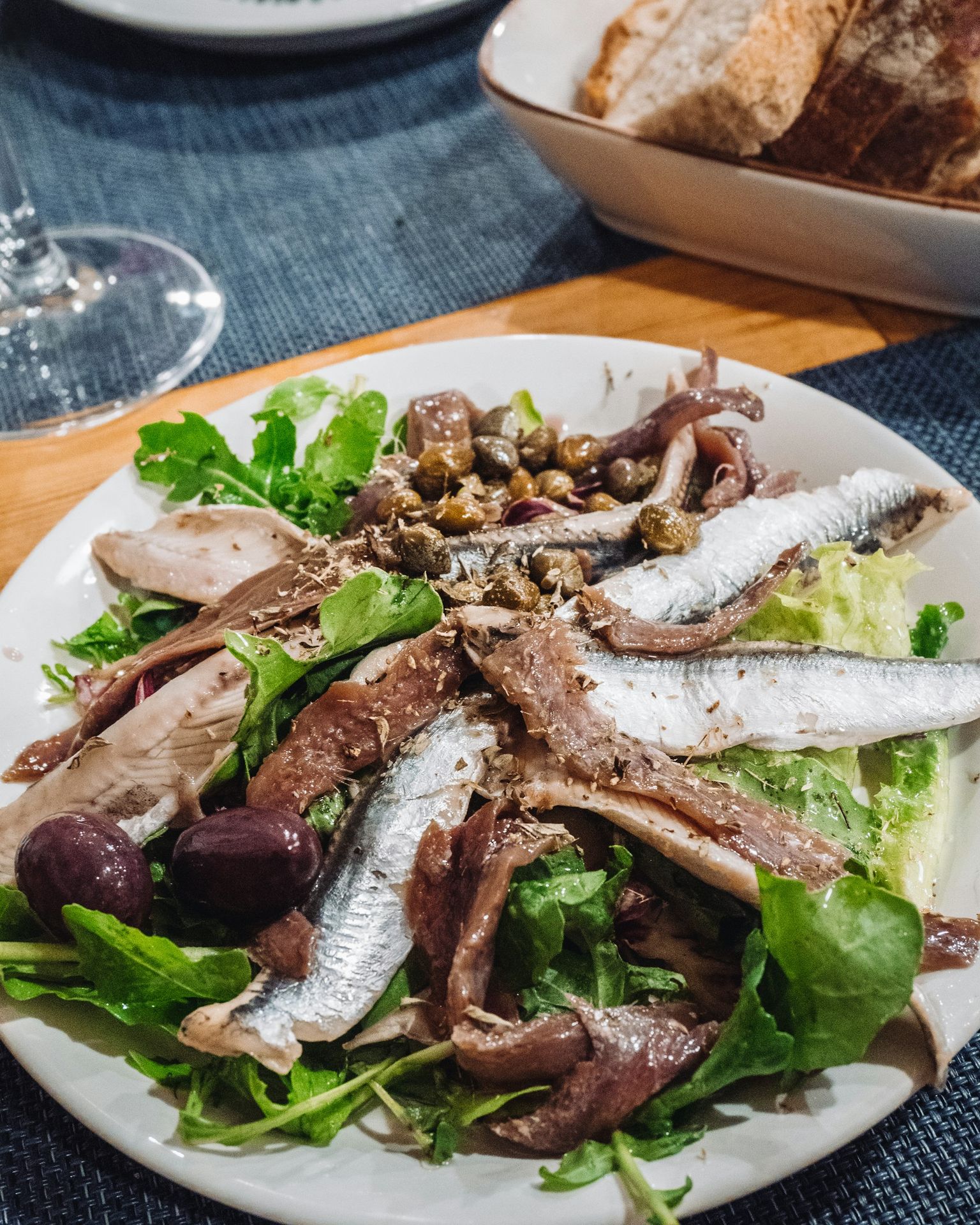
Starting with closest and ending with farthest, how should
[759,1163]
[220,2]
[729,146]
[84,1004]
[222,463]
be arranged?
[759,1163], [84,1004], [222,463], [729,146], [220,2]

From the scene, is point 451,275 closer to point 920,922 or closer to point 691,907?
point 691,907

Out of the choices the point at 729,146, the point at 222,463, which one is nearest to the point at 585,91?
the point at 729,146

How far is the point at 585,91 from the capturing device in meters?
4.16

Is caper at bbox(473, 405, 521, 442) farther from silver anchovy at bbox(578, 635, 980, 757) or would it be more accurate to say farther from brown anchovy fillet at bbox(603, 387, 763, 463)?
silver anchovy at bbox(578, 635, 980, 757)

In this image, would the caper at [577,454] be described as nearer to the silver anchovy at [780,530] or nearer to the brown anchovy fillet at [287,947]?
the silver anchovy at [780,530]

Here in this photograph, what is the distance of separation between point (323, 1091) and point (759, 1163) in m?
0.73

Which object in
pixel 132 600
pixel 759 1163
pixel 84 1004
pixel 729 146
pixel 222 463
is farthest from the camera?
pixel 729 146

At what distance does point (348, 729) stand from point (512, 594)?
1.67 ft

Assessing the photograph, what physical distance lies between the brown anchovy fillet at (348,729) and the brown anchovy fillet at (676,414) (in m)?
1.16

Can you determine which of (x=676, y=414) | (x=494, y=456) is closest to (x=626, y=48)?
(x=676, y=414)

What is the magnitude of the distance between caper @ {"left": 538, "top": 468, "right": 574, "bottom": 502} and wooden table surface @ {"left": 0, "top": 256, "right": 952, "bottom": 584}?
1.09 meters

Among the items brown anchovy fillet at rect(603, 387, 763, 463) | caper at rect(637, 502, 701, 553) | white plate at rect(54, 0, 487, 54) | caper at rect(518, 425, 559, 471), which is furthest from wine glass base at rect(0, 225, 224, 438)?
caper at rect(637, 502, 701, 553)

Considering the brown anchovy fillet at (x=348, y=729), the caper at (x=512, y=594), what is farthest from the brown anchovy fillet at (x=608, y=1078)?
the caper at (x=512, y=594)

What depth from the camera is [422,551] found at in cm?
236
